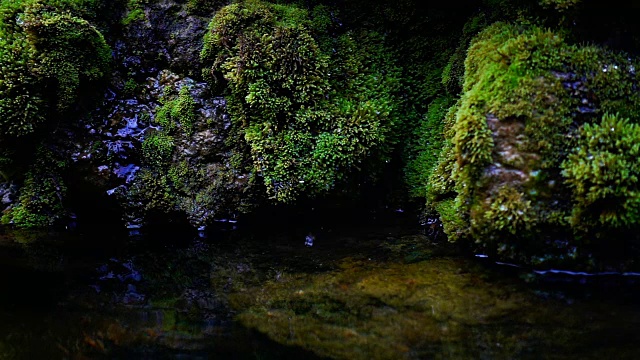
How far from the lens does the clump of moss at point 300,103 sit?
439 centimetres

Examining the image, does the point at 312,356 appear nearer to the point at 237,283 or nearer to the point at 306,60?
the point at 237,283

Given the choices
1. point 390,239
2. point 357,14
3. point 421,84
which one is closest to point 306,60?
point 357,14

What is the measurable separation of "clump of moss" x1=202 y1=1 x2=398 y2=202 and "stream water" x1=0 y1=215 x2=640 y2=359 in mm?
674

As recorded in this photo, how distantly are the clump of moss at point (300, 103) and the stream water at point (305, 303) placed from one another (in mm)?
674

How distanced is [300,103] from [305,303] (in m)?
2.05

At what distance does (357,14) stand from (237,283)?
3116mm

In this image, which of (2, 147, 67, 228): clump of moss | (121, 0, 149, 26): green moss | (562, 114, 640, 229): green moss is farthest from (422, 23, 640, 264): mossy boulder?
(2, 147, 67, 228): clump of moss

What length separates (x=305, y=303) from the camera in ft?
10.6

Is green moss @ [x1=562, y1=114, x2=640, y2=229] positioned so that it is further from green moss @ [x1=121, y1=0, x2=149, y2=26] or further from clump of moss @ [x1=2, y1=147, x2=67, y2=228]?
clump of moss @ [x1=2, y1=147, x2=67, y2=228]

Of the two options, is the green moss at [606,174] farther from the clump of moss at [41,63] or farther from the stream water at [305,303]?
the clump of moss at [41,63]

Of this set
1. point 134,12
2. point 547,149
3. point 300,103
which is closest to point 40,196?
point 134,12

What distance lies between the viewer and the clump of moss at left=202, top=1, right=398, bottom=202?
4.39 m

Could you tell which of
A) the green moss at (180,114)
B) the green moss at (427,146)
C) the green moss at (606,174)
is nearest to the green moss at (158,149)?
the green moss at (180,114)

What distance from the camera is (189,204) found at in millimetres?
4789
